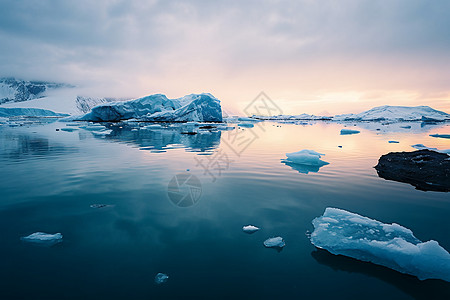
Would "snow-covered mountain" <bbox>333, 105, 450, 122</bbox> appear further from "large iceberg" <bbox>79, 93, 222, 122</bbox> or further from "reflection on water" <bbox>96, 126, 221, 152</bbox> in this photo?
"reflection on water" <bbox>96, 126, 221, 152</bbox>

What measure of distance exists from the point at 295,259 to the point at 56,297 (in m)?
2.68

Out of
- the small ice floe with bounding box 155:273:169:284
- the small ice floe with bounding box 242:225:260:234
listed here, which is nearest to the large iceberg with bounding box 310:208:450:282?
the small ice floe with bounding box 242:225:260:234

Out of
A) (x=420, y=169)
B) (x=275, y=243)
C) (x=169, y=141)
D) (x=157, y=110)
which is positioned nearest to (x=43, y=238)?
(x=275, y=243)

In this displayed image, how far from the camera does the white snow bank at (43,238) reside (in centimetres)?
321

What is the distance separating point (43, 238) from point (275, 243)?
3.31 metres

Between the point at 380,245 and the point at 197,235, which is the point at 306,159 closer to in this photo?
the point at 380,245

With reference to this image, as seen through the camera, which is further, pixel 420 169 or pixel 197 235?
pixel 420 169

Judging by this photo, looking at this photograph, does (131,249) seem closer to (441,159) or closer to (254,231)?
(254,231)

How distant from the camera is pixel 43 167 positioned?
773cm

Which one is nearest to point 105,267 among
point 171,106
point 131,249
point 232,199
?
point 131,249

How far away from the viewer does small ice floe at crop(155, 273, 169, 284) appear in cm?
252

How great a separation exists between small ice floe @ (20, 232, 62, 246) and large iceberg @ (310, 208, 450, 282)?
3689 mm

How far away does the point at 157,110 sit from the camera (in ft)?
188

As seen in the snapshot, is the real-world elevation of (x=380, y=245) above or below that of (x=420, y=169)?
below
